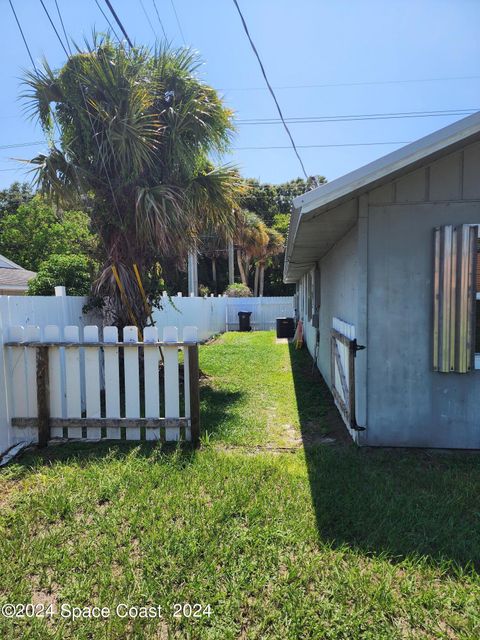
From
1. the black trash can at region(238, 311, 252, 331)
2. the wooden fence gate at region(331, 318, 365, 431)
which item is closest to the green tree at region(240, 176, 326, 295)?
the black trash can at region(238, 311, 252, 331)

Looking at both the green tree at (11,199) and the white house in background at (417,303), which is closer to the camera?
the white house in background at (417,303)

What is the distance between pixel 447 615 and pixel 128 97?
6.89 m

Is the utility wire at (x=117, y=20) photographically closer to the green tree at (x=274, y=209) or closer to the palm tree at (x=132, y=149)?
the palm tree at (x=132, y=149)

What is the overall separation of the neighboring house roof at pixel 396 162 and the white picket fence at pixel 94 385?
5.92 feet

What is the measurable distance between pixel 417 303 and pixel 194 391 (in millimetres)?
2489

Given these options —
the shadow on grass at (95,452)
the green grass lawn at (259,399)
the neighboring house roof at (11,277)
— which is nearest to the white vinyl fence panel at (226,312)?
the green grass lawn at (259,399)

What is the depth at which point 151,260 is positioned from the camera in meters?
7.33

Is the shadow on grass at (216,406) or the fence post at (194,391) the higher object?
the fence post at (194,391)

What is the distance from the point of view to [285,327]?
16016 mm

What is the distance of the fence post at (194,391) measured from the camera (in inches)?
161

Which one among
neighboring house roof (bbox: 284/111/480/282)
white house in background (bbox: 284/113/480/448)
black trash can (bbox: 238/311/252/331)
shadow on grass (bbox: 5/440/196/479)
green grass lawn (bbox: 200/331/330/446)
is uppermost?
neighboring house roof (bbox: 284/111/480/282)

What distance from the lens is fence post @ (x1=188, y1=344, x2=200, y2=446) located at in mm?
4082

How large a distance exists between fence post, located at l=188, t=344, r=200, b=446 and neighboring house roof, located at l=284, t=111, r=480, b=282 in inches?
70.0

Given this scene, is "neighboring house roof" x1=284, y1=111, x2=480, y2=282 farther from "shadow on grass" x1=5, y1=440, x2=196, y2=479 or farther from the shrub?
the shrub
